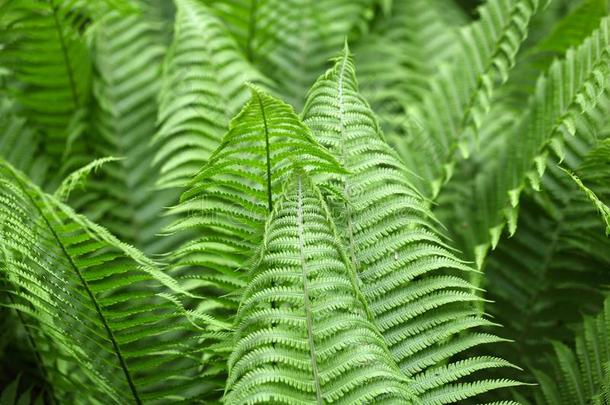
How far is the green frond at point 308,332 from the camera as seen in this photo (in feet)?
3.01

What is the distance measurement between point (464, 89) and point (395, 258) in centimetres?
74

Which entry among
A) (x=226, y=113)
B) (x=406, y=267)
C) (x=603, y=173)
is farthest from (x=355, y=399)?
(x=226, y=113)

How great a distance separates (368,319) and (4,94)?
4.24 ft

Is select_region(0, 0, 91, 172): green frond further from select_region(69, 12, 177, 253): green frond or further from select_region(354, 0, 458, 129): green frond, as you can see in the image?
select_region(354, 0, 458, 129): green frond

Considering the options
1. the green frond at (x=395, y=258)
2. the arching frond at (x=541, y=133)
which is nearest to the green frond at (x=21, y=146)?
the green frond at (x=395, y=258)

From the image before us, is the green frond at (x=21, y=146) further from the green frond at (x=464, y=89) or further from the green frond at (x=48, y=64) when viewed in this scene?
the green frond at (x=464, y=89)

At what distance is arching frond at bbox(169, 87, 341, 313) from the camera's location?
1033 mm

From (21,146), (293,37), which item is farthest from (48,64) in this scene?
(293,37)

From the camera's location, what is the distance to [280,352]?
934 mm

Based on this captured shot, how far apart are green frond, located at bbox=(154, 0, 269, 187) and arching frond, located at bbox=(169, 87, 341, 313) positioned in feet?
0.91

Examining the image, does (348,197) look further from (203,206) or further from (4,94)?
(4,94)

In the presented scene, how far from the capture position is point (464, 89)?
5.46ft

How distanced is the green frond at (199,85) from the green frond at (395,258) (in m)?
0.42

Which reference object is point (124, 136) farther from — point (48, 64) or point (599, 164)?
point (599, 164)
